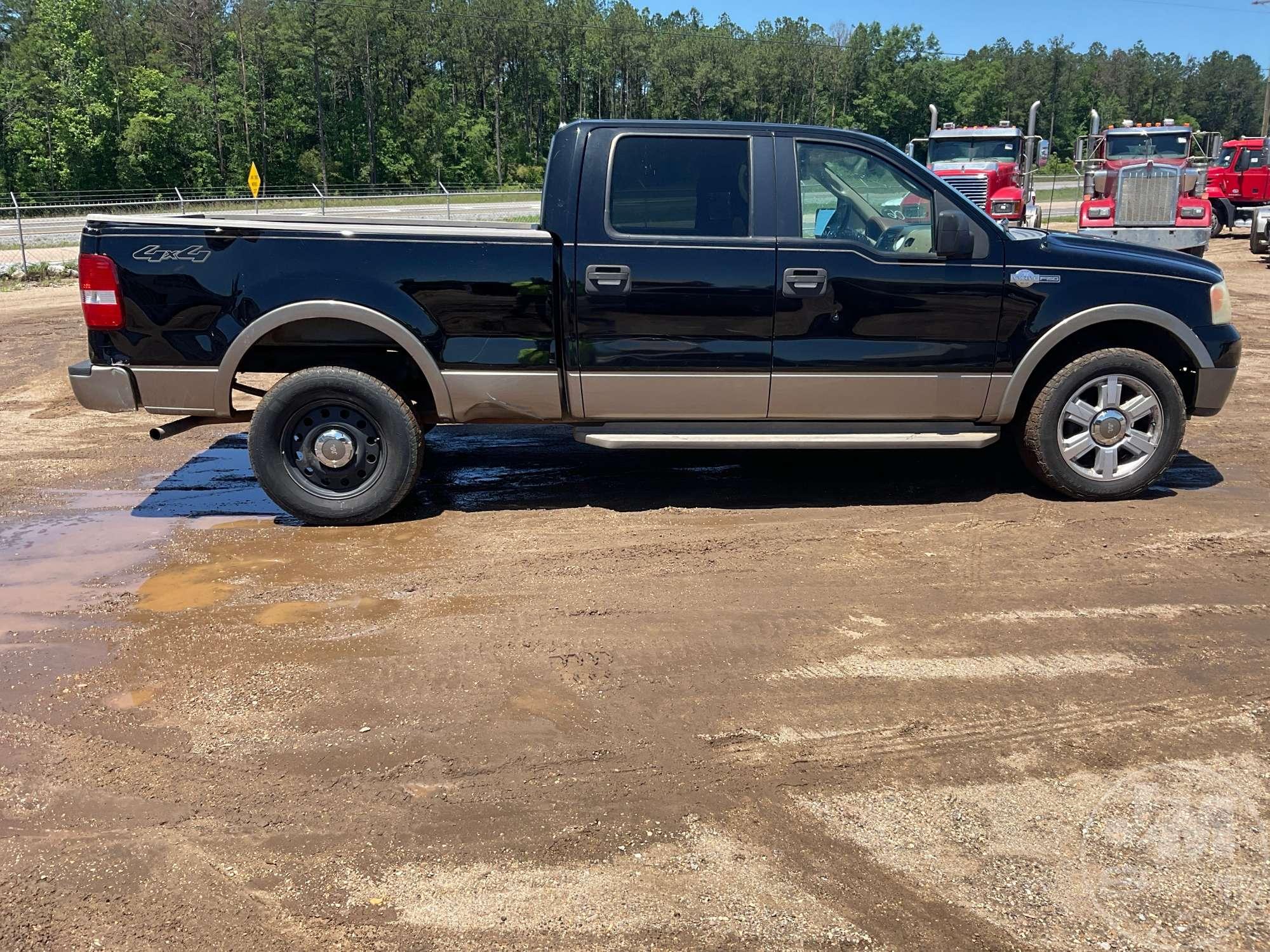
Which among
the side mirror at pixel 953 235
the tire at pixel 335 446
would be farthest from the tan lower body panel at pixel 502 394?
the side mirror at pixel 953 235

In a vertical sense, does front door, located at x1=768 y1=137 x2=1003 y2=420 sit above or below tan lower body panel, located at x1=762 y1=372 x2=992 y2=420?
above

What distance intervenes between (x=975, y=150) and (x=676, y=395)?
68.3ft

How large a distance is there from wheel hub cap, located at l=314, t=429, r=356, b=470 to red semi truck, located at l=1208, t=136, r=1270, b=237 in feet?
90.2

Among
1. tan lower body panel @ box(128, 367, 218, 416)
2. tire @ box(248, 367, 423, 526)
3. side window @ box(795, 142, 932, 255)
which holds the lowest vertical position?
tire @ box(248, 367, 423, 526)

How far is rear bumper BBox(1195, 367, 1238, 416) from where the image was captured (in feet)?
19.9

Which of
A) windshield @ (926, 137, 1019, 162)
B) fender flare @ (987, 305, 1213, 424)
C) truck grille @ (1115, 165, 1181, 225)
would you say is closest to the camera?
fender flare @ (987, 305, 1213, 424)

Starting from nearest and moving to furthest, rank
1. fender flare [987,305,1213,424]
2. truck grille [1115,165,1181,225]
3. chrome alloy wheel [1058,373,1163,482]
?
fender flare [987,305,1213,424]
chrome alloy wheel [1058,373,1163,482]
truck grille [1115,165,1181,225]

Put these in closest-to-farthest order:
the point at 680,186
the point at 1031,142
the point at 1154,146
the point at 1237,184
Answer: the point at 680,186 < the point at 1031,142 < the point at 1154,146 < the point at 1237,184

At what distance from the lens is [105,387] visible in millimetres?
5676

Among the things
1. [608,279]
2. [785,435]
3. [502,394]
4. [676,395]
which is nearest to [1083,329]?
[785,435]

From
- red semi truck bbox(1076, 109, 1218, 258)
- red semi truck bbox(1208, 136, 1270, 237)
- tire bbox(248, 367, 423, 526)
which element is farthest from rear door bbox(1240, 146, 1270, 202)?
tire bbox(248, 367, 423, 526)

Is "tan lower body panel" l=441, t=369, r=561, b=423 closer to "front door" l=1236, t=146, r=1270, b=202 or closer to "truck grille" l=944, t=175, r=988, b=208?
"truck grille" l=944, t=175, r=988, b=208

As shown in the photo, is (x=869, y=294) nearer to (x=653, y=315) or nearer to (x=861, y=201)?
(x=861, y=201)

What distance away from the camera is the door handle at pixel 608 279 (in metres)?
5.63
